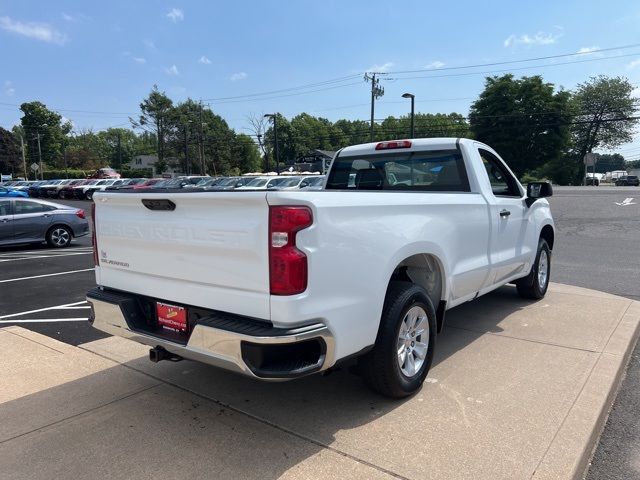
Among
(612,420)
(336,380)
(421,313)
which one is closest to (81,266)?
(336,380)

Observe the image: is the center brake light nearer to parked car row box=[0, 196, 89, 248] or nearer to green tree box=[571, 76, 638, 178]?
parked car row box=[0, 196, 89, 248]

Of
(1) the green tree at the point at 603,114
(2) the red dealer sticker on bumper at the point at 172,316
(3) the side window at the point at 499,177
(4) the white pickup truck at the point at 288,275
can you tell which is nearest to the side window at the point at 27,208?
(4) the white pickup truck at the point at 288,275

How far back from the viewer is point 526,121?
54500 millimetres

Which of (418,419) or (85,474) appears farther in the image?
(418,419)

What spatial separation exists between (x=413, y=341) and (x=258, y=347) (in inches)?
58.0

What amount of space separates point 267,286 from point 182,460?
3.86 feet

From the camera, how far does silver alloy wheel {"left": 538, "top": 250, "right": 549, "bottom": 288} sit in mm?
6457

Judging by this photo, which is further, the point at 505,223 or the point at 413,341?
the point at 505,223

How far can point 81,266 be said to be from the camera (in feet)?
33.2

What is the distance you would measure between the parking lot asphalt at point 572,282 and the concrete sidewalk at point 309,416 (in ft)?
0.47

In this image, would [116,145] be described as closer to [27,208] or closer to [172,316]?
[27,208]

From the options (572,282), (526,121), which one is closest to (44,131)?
(526,121)

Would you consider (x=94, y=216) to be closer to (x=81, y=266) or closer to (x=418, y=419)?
(x=418, y=419)

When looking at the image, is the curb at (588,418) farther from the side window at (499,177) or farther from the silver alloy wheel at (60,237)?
the silver alloy wheel at (60,237)
